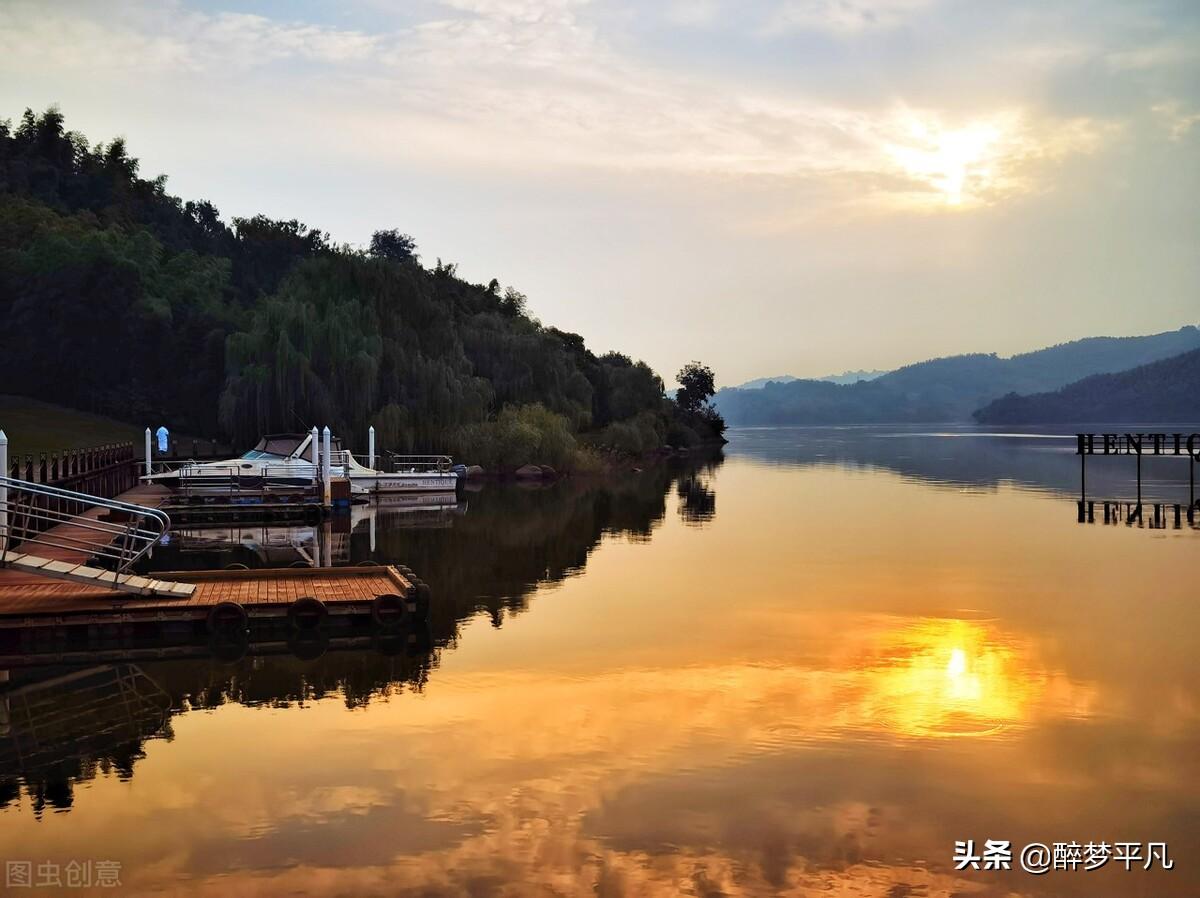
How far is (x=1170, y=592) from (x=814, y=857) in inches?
664

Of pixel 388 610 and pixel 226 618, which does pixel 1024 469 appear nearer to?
pixel 388 610

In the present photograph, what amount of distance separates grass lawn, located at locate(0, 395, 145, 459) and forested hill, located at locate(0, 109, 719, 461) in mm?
1871

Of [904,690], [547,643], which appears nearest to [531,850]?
[904,690]

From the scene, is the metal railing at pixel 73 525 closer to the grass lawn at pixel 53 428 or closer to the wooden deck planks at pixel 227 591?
the wooden deck planks at pixel 227 591

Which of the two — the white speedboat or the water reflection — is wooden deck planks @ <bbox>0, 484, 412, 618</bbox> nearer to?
the white speedboat

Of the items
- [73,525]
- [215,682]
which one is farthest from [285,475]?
[215,682]

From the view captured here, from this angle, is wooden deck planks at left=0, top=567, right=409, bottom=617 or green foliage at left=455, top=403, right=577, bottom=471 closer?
wooden deck planks at left=0, top=567, right=409, bottom=617

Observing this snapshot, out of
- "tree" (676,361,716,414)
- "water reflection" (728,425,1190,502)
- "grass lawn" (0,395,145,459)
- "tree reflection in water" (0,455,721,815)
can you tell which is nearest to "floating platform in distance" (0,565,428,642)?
"tree reflection in water" (0,455,721,815)

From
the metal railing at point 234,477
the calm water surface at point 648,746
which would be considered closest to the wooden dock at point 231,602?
the calm water surface at point 648,746

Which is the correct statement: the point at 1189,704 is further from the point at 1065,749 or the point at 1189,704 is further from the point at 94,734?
the point at 94,734

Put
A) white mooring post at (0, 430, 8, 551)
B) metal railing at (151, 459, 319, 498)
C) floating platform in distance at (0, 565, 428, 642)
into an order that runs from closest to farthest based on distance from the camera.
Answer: floating platform in distance at (0, 565, 428, 642)
white mooring post at (0, 430, 8, 551)
metal railing at (151, 459, 319, 498)

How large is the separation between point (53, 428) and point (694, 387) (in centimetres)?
7008

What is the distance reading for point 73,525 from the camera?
23.8 m

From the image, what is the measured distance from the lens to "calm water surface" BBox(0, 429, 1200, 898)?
9.34m
